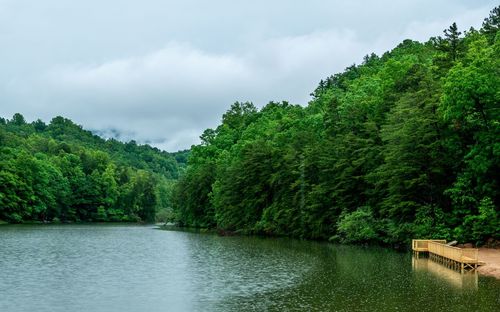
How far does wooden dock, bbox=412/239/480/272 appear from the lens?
37.0 m

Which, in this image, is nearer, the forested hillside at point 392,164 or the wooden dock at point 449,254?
the wooden dock at point 449,254

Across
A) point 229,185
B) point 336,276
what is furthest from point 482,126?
point 229,185

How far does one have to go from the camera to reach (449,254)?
3950cm

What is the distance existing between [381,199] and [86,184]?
110 m

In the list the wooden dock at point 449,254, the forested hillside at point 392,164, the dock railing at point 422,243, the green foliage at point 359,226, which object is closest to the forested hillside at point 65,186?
the forested hillside at point 392,164

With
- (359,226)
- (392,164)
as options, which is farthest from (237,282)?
(359,226)

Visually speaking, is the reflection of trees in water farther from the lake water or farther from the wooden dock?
the wooden dock

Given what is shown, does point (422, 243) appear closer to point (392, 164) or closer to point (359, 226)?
point (392, 164)

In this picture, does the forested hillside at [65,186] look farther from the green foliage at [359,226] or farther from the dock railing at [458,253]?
the dock railing at [458,253]

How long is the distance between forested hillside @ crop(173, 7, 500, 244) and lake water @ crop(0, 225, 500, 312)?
5854 mm

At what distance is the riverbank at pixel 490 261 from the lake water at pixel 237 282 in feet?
4.63

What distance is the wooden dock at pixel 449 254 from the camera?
37.0 metres

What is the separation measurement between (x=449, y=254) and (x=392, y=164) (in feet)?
47.4

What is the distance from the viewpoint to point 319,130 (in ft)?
273
